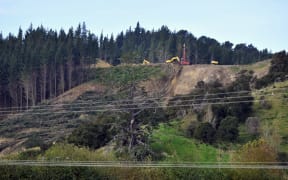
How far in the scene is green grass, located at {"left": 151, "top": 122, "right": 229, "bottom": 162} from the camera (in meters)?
55.8

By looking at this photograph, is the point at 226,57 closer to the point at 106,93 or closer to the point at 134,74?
the point at 134,74

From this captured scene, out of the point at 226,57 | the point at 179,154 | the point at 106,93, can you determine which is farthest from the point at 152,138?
the point at 226,57

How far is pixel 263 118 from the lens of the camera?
6562 centimetres

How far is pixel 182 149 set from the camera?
59.8 meters

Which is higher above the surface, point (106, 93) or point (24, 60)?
point (24, 60)

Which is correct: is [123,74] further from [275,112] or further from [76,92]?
[275,112]

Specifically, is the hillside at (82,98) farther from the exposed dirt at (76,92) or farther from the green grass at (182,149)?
the green grass at (182,149)

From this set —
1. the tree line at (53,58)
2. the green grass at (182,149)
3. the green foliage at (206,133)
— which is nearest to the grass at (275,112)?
the green foliage at (206,133)

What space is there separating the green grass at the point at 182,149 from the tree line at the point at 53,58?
4544 centimetres

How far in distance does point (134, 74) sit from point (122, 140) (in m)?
60.3

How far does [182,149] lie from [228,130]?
6.13 meters

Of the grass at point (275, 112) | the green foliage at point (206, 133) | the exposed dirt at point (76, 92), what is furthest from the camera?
the exposed dirt at point (76, 92)

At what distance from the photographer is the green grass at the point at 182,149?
183 ft

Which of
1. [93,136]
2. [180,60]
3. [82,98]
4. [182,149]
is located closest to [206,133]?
[182,149]
